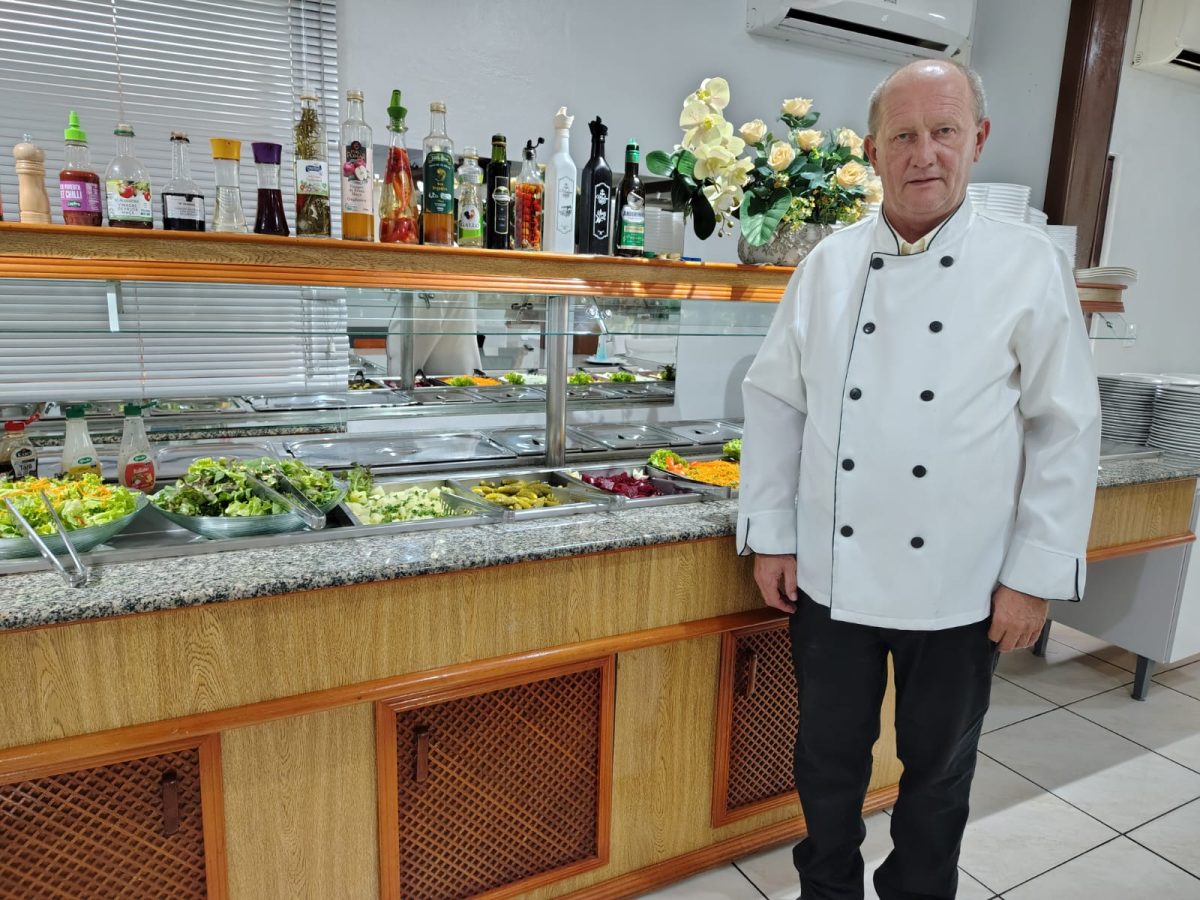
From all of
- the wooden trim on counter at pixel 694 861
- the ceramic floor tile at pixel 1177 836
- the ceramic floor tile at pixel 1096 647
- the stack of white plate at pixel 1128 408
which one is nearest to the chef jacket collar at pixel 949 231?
the wooden trim on counter at pixel 694 861

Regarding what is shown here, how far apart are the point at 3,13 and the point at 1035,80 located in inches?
171

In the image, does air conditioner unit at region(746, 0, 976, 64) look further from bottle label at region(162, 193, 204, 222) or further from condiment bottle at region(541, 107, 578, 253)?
bottle label at region(162, 193, 204, 222)

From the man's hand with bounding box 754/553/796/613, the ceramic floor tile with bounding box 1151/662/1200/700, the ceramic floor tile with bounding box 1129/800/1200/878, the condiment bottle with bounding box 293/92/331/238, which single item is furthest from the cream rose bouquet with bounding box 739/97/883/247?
the ceramic floor tile with bounding box 1151/662/1200/700

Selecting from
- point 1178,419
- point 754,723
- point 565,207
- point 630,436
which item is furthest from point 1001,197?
point 754,723

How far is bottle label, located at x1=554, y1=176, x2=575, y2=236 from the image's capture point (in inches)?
81.8

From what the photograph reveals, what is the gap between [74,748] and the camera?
1454 millimetres

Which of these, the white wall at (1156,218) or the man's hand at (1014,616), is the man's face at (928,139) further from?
the white wall at (1156,218)

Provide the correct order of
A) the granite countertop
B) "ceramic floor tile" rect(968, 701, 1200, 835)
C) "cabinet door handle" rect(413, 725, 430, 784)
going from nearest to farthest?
the granite countertop
"cabinet door handle" rect(413, 725, 430, 784)
"ceramic floor tile" rect(968, 701, 1200, 835)

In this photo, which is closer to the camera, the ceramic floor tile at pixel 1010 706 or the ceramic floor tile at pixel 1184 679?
the ceramic floor tile at pixel 1010 706

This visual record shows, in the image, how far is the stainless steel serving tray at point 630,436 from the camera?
2871mm

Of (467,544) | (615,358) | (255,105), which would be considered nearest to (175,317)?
(467,544)

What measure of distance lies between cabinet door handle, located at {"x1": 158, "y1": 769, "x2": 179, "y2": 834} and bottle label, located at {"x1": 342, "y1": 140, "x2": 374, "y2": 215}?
1.21 meters

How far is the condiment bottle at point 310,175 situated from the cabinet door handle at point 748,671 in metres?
1.48

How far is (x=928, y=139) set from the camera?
1574 millimetres
